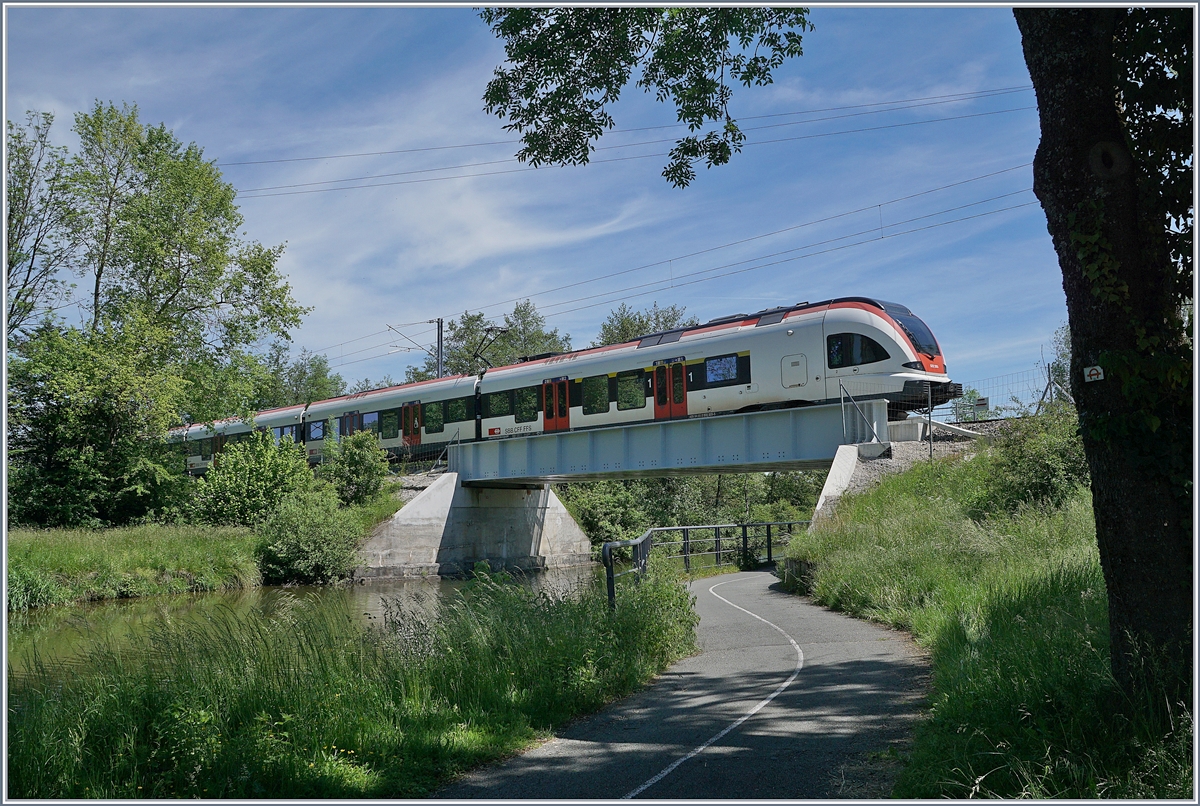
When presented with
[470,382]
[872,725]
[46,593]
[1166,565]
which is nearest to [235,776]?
[872,725]

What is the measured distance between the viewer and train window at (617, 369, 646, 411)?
2922 centimetres

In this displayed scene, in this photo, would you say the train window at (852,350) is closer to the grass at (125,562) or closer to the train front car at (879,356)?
the train front car at (879,356)

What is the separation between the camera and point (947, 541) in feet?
45.1

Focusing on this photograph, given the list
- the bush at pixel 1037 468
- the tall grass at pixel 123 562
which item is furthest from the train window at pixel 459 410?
the bush at pixel 1037 468

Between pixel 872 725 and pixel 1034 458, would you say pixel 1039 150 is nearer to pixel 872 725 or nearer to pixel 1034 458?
pixel 872 725

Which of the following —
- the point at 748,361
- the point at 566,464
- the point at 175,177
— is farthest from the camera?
the point at 175,177

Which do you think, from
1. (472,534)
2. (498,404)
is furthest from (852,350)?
(472,534)

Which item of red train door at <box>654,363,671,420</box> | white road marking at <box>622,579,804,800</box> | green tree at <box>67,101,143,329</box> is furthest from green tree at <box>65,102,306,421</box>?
white road marking at <box>622,579,804,800</box>

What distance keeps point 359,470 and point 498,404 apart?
656 cm

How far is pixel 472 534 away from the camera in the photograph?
3869cm

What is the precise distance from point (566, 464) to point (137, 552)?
1375cm

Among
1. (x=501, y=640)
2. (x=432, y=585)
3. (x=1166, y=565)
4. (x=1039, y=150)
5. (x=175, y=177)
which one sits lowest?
(x=432, y=585)

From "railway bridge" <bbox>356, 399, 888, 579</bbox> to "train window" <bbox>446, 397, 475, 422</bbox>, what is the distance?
1137 mm

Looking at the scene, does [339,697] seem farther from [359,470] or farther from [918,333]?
[359,470]
